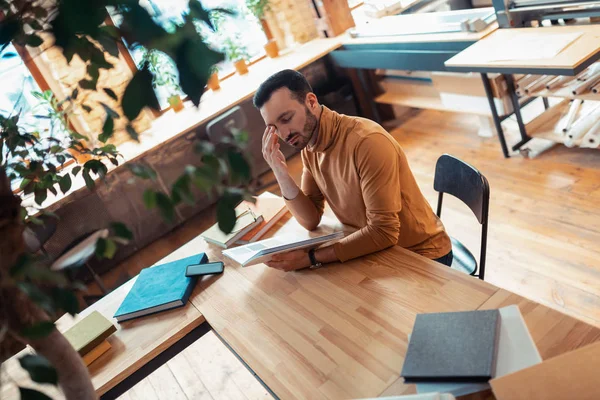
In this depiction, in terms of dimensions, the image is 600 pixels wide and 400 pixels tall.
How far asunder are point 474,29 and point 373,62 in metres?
0.94

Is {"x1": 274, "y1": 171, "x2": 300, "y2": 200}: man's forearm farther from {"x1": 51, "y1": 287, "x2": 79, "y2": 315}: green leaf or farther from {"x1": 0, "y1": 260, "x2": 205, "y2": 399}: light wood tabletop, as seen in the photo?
{"x1": 51, "y1": 287, "x2": 79, "y2": 315}: green leaf

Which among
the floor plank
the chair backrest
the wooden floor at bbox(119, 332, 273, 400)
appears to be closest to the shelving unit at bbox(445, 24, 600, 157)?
the floor plank

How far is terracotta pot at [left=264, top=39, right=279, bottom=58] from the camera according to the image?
5.05 metres

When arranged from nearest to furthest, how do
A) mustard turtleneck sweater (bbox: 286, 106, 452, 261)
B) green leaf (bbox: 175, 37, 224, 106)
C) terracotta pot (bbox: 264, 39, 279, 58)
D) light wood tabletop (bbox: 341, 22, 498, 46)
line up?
1. green leaf (bbox: 175, 37, 224, 106)
2. mustard turtleneck sweater (bbox: 286, 106, 452, 261)
3. light wood tabletop (bbox: 341, 22, 498, 46)
4. terracotta pot (bbox: 264, 39, 279, 58)

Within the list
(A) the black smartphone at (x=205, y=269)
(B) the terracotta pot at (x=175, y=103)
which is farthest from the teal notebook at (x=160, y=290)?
(B) the terracotta pot at (x=175, y=103)

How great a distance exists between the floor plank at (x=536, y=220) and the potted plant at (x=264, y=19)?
1700 mm

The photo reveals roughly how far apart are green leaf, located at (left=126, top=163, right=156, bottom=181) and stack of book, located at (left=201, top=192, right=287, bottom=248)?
1337mm

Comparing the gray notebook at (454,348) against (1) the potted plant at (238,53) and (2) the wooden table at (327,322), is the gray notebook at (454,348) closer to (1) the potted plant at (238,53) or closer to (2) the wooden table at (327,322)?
(2) the wooden table at (327,322)

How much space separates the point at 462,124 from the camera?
→ 4406mm

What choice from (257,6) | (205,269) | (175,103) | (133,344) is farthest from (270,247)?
(257,6)

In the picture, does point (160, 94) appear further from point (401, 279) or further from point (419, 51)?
point (419, 51)

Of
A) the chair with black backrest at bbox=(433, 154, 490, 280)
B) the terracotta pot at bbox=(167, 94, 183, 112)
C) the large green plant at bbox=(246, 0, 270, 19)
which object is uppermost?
the large green plant at bbox=(246, 0, 270, 19)

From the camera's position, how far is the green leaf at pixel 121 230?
66cm

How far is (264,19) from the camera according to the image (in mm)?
5133
